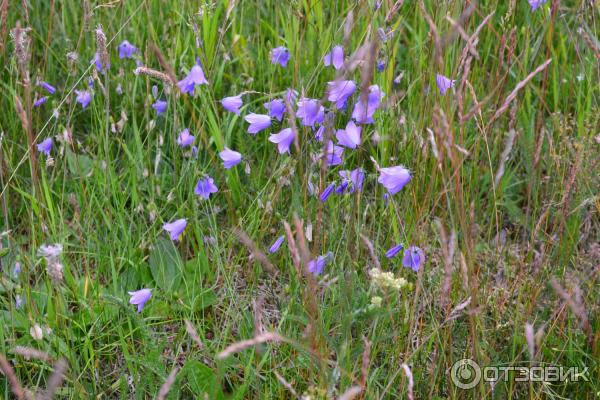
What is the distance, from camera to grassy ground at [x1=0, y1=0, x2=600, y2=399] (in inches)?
72.2

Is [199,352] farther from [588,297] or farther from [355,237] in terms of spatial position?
[588,297]

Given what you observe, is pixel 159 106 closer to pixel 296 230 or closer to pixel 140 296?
pixel 140 296

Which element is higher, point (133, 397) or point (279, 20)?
point (279, 20)

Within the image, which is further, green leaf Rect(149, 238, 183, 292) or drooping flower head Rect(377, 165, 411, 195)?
green leaf Rect(149, 238, 183, 292)

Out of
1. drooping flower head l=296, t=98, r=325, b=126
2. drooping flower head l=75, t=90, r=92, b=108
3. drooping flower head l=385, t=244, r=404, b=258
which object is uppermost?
drooping flower head l=296, t=98, r=325, b=126

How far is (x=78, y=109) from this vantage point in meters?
2.92

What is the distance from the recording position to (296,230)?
4.97ft

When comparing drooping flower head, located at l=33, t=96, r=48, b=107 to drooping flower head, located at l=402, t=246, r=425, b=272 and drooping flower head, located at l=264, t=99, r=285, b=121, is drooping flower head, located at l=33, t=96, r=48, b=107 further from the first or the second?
drooping flower head, located at l=402, t=246, r=425, b=272

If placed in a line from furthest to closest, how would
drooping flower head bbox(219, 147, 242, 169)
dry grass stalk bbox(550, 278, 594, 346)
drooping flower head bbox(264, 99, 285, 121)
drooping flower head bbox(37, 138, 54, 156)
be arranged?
1. drooping flower head bbox(37, 138, 54, 156)
2. drooping flower head bbox(219, 147, 242, 169)
3. drooping flower head bbox(264, 99, 285, 121)
4. dry grass stalk bbox(550, 278, 594, 346)

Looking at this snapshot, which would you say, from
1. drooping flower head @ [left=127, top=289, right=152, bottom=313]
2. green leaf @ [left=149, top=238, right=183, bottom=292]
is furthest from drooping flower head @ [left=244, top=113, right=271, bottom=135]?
drooping flower head @ [left=127, top=289, right=152, bottom=313]

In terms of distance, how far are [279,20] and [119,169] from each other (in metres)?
0.94

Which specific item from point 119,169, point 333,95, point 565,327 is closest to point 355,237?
point 333,95

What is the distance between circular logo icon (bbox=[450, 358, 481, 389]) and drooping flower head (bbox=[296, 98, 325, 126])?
0.73 meters


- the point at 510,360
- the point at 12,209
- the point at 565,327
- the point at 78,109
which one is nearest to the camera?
the point at 510,360
